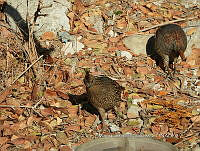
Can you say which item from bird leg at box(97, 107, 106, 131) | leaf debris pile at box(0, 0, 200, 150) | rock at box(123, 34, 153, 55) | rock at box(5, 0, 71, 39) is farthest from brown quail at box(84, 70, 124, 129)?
rock at box(5, 0, 71, 39)

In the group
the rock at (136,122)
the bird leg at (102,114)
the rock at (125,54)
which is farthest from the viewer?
the rock at (125,54)

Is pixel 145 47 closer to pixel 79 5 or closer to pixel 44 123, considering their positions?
pixel 79 5

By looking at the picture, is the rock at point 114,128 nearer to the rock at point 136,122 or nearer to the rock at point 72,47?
the rock at point 136,122

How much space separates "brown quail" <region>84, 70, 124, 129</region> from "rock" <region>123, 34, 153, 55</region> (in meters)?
2.02

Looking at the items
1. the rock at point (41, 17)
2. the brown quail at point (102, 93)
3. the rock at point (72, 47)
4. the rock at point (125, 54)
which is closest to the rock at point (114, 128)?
the brown quail at point (102, 93)

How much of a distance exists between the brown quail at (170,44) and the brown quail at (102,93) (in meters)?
1.60

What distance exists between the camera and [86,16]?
817 centimetres

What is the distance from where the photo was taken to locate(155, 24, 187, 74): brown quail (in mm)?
6801

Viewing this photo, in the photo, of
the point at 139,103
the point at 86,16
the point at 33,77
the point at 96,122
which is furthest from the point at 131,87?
the point at 86,16

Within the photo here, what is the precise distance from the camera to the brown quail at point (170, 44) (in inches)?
268

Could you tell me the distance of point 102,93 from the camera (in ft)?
17.9

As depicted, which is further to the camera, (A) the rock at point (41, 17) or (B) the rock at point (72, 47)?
(A) the rock at point (41, 17)

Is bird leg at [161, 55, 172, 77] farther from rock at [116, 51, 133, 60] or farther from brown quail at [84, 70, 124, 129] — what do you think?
brown quail at [84, 70, 124, 129]

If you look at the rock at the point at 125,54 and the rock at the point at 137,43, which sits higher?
the rock at the point at 137,43
